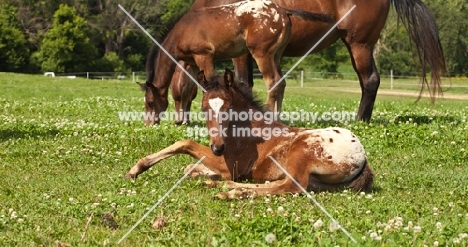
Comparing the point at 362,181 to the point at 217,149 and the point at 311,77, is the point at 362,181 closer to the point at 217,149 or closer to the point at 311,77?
the point at 217,149

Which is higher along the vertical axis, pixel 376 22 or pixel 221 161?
pixel 376 22

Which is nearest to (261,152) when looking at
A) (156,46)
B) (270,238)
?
(270,238)

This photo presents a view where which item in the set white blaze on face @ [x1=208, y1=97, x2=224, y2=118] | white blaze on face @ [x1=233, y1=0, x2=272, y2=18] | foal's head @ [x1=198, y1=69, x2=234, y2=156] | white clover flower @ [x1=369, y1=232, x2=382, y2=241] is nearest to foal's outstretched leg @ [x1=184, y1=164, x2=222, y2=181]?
foal's head @ [x1=198, y1=69, x2=234, y2=156]

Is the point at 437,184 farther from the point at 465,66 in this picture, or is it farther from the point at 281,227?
the point at 465,66

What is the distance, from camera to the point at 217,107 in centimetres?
852

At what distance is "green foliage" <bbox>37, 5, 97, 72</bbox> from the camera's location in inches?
2603

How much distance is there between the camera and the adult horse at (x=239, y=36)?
13.5 m

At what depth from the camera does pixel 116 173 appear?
30.6ft

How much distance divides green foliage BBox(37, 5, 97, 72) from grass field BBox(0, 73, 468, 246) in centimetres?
5424

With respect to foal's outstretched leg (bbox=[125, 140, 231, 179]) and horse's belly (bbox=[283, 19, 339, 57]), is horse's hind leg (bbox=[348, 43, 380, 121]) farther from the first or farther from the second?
foal's outstretched leg (bbox=[125, 140, 231, 179])

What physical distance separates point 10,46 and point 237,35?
54817 millimetres

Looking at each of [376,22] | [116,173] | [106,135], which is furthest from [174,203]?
[376,22]

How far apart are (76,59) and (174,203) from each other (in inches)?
2449

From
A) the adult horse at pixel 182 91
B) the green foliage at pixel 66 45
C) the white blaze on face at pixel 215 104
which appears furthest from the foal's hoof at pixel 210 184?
the green foliage at pixel 66 45
